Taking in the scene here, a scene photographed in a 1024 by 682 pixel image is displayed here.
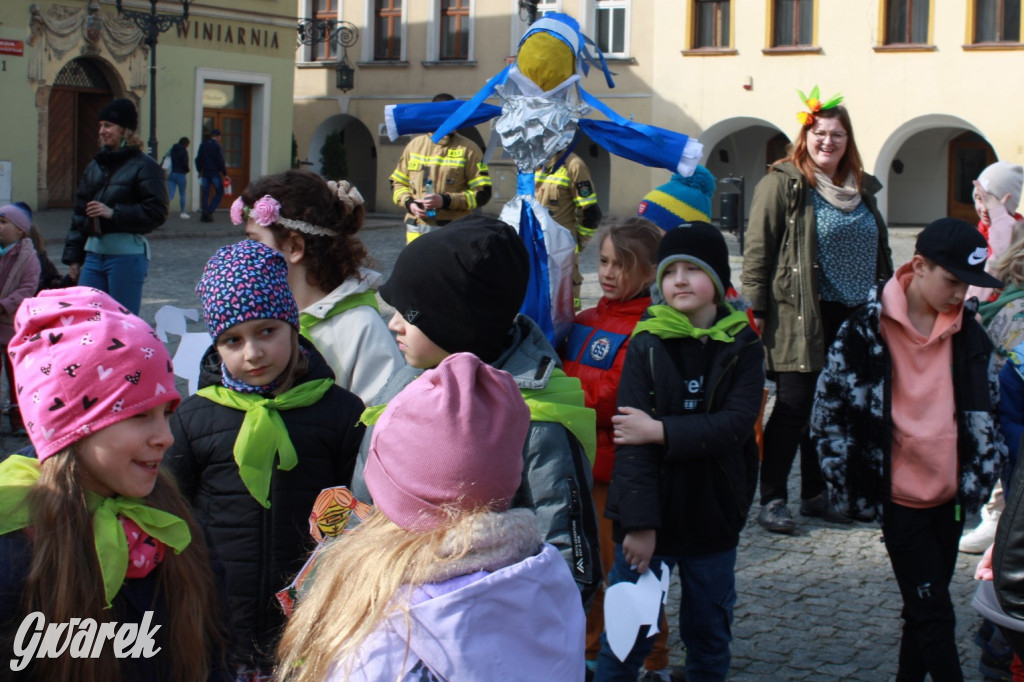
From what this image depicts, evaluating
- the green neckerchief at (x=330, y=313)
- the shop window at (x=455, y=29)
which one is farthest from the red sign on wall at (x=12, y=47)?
the green neckerchief at (x=330, y=313)

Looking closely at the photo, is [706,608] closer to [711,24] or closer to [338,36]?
[711,24]

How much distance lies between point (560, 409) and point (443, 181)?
6855 millimetres

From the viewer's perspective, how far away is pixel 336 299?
3.92 metres

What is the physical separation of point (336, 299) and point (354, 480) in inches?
45.0

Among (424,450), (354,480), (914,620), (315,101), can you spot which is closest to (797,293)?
(914,620)

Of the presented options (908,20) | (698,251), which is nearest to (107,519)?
(698,251)

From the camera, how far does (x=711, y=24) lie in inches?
1145

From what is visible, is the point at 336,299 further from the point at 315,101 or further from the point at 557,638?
the point at 315,101

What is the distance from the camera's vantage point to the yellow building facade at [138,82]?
23.5m

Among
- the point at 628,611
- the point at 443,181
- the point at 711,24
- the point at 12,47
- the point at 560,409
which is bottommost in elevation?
the point at 628,611

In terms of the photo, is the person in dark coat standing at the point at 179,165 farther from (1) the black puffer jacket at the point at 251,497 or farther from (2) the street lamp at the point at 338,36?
(1) the black puffer jacket at the point at 251,497

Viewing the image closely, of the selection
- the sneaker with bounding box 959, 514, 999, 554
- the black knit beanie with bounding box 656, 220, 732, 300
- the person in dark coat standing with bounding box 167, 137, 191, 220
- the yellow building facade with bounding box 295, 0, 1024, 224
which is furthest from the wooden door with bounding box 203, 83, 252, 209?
the black knit beanie with bounding box 656, 220, 732, 300

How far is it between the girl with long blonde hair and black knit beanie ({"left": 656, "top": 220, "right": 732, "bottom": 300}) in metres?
1.78

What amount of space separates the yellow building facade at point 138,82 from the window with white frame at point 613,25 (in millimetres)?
7575
